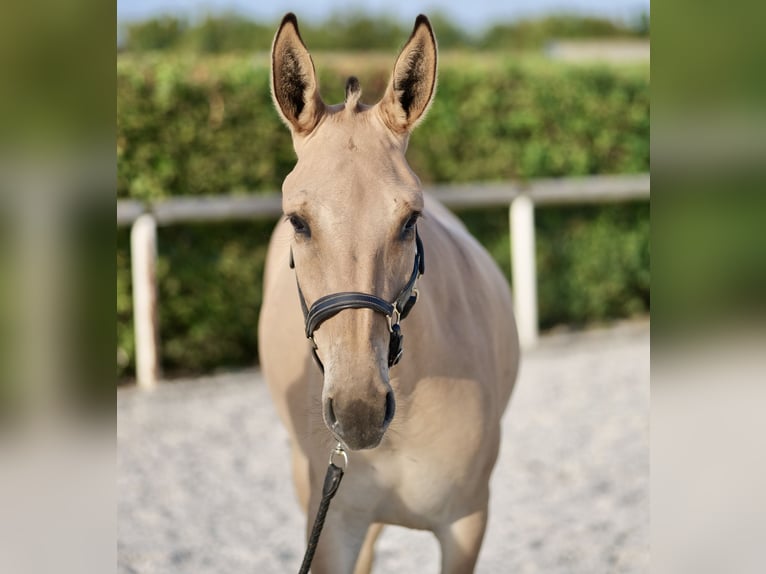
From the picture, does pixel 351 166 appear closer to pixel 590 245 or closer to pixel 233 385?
pixel 233 385

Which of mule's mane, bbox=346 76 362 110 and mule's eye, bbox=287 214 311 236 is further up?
mule's mane, bbox=346 76 362 110

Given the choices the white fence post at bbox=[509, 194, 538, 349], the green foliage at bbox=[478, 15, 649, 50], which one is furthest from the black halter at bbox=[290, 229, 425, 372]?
the green foliage at bbox=[478, 15, 649, 50]

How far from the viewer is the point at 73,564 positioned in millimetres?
1206

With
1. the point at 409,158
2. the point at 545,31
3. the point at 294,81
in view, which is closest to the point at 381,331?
the point at 294,81

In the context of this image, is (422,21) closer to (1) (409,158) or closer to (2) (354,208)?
(2) (354,208)

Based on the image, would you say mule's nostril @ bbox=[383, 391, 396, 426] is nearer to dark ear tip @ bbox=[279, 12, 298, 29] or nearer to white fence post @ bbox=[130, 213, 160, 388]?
dark ear tip @ bbox=[279, 12, 298, 29]

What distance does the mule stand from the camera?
187 cm

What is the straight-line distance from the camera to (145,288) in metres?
6.70

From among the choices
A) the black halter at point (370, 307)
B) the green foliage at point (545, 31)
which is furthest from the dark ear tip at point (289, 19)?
the green foliage at point (545, 31)

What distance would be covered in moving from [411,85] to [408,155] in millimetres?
6263

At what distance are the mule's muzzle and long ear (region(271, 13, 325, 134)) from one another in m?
0.76

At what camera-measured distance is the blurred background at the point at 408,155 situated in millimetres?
7051

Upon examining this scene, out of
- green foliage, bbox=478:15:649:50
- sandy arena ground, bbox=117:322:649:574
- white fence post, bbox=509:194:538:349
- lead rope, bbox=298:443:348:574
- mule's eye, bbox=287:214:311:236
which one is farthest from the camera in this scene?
green foliage, bbox=478:15:649:50

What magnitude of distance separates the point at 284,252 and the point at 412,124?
61.3 inches
